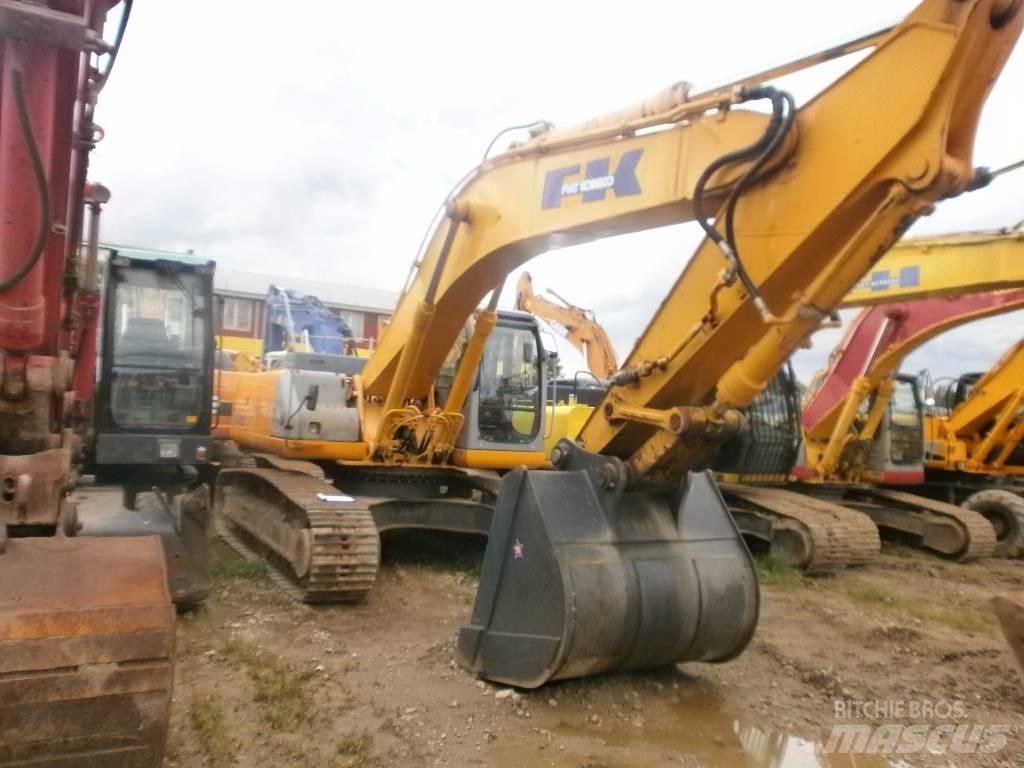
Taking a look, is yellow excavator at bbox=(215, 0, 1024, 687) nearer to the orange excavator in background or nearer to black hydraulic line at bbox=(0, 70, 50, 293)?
black hydraulic line at bbox=(0, 70, 50, 293)

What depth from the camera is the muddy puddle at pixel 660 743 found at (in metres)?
3.63

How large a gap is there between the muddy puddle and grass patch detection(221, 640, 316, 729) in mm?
917

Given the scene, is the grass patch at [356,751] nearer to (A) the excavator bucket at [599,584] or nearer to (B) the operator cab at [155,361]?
(A) the excavator bucket at [599,584]

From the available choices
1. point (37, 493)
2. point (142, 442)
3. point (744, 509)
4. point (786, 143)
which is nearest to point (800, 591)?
point (744, 509)

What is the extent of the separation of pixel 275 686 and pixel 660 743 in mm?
1843

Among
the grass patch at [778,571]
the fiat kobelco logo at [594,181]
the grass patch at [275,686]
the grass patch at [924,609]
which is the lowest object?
the grass patch at [924,609]

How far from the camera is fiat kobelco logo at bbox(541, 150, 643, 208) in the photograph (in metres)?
4.25

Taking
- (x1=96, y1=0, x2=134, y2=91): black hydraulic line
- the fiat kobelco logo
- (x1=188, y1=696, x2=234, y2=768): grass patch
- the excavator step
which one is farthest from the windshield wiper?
the excavator step

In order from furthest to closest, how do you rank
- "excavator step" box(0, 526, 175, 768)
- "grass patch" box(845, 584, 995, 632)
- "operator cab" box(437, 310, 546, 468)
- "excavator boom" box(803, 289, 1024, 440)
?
1. "excavator boom" box(803, 289, 1024, 440)
2. "operator cab" box(437, 310, 546, 468)
3. "grass patch" box(845, 584, 995, 632)
4. "excavator step" box(0, 526, 175, 768)

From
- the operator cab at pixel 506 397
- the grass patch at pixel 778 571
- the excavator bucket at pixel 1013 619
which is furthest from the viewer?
the grass patch at pixel 778 571

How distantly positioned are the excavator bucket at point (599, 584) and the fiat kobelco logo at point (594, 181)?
135 cm

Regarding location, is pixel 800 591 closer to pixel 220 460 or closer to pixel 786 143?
pixel 786 143

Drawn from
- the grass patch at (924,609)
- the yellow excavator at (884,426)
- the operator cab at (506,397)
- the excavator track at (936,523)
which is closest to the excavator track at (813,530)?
the yellow excavator at (884,426)

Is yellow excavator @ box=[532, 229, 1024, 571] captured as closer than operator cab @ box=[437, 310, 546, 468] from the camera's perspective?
No
